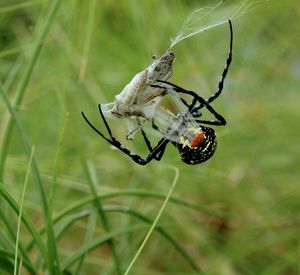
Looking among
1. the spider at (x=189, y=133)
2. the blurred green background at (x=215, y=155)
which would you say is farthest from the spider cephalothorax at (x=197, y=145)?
the blurred green background at (x=215, y=155)

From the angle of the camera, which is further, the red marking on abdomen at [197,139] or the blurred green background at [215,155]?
the blurred green background at [215,155]

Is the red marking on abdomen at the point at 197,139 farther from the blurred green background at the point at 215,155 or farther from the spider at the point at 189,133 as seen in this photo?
the blurred green background at the point at 215,155

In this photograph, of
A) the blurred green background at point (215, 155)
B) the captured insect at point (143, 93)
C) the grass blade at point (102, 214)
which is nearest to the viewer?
the captured insect at point (143, 93)

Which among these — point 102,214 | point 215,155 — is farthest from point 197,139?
point 215,155

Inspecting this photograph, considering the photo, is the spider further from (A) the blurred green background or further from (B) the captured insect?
(A) the blurred green background

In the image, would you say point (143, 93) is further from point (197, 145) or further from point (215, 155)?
point (215, 155)

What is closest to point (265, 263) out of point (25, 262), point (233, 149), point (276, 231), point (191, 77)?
point (276, 231)

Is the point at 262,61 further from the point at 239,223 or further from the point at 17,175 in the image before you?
the point at 17,175

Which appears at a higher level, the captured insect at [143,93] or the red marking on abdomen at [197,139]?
the red marking on abdomen at [197,139]
